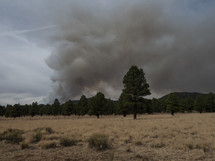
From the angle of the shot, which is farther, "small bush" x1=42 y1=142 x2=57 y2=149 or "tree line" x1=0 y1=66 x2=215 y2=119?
"tree line" x1=0 y1=66 x2=215 y2=119

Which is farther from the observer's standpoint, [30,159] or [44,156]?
[44,156]

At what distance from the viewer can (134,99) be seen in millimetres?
31078

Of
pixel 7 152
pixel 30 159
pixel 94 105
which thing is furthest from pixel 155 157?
pixel 94 105

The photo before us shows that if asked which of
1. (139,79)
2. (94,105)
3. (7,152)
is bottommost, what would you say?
(7,152)

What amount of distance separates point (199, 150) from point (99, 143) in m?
5.48

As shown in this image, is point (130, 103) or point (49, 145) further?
point (130, 103)

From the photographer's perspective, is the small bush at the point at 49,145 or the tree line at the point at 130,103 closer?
the small bush at the point at 49,145

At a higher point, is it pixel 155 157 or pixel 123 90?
pixel 123 90

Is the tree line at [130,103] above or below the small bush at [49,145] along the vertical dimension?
above

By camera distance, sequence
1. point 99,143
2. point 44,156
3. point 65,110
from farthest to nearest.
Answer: point 65,110 < point 99,143 < point 44,156

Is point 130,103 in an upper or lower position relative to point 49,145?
upper

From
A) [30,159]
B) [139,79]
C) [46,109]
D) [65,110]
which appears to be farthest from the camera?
[46,109]

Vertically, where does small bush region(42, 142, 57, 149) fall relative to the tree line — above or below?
below

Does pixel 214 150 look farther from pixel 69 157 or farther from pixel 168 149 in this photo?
pixel 69 157
